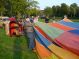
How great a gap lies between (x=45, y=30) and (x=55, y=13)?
103657 millimetres

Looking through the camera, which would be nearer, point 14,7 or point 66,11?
point 14,7

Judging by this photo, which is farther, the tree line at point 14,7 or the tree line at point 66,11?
the tree line at point 66,11

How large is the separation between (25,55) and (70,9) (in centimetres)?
9431

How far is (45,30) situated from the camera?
907 cm

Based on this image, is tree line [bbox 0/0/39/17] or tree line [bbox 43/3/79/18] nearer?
tree line [bbox 0/0/39/17]

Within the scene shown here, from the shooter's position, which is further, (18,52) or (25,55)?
(18,52)

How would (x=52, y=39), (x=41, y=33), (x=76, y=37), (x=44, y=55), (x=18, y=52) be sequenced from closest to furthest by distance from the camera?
(x=76, y=37)
(x=52, y=39)
(x=44, y=55)
(x=41, y=33)
(x=18, y=52)

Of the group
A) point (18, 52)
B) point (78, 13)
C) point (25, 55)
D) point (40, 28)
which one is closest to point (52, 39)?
point (40, 28)

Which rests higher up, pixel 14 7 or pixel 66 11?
pixel 14 7

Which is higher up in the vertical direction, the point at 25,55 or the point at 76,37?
the point at 76,37

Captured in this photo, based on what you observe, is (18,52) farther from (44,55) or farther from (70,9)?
(70,9)

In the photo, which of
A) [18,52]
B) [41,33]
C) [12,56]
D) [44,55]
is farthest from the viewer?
[18,52]

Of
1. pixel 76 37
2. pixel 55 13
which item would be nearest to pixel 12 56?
pixel 76 37

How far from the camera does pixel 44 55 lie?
8.64 m
